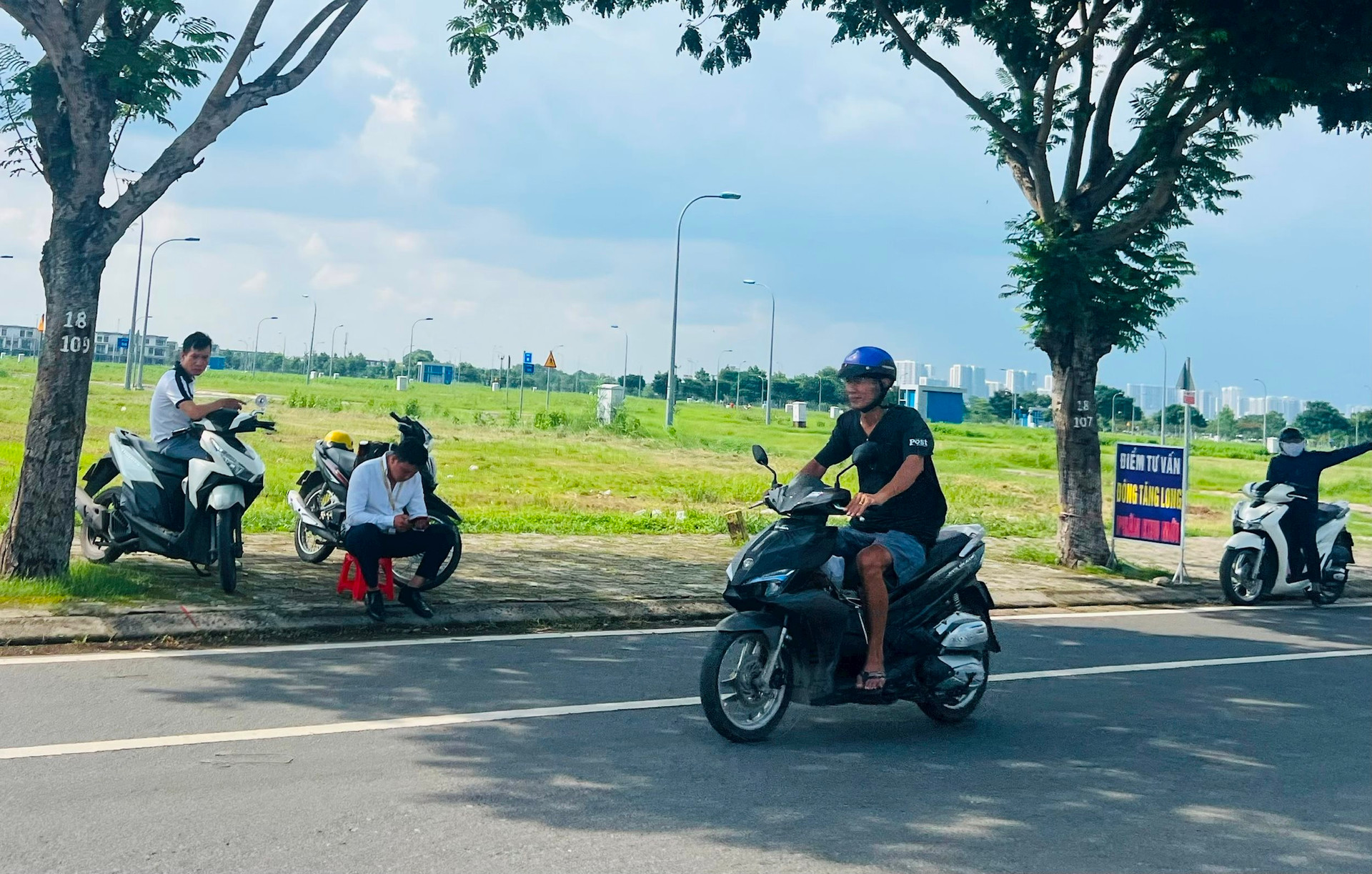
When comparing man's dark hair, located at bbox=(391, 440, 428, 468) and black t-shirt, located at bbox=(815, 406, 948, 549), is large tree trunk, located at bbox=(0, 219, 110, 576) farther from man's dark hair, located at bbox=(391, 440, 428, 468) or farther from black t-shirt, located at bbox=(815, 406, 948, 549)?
black t-shirt, located at bbox=(815, 406, 948, 549)

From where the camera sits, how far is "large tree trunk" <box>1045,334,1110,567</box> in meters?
13.2

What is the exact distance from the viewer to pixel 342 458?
1023 cm

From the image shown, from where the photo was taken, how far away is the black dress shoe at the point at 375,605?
8.36 m

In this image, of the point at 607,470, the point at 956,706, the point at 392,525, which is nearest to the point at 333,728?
the point at 392,525

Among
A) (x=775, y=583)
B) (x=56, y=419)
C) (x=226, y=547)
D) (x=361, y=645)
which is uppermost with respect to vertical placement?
(x=56, y=419)

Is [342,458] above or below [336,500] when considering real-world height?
above

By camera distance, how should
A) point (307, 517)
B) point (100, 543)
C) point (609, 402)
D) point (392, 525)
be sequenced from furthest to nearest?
1. point (609, 402)
2. point (307, 517)
3. point (100, 543)
4. point (392, 525)

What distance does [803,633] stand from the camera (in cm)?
599

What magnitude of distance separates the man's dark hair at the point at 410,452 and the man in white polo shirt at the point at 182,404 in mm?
1545

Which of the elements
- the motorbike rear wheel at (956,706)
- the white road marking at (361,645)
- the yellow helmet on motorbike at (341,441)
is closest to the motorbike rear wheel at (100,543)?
the yellow helmet on motorbike at (341,441)

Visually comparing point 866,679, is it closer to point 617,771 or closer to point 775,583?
point 775,583

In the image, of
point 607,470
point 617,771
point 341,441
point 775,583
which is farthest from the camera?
point 607,470

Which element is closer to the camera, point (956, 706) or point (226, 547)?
point (956, 706)

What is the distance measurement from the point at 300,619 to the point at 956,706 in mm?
4296
